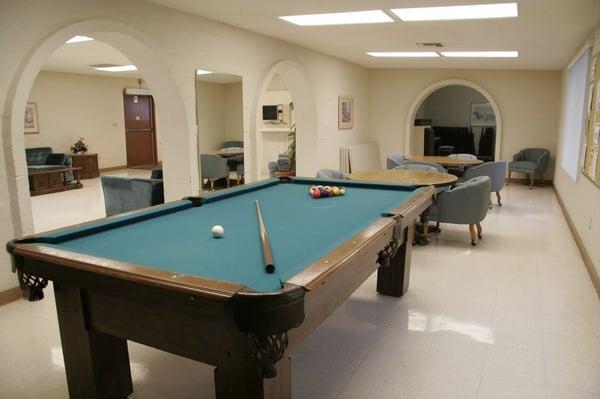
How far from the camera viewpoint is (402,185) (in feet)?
12.6

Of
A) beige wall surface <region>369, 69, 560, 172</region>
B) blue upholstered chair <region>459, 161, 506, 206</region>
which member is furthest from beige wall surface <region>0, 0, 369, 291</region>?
beige wall surface <region>369, 69, 560, 172</region>

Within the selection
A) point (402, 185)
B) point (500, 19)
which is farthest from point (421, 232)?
point (500, 19)

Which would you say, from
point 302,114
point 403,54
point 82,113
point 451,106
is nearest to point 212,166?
point 302,114

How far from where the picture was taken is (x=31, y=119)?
10.1 m

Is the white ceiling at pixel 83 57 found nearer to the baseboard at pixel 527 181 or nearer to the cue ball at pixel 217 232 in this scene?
the cue ball at pixel 217 232

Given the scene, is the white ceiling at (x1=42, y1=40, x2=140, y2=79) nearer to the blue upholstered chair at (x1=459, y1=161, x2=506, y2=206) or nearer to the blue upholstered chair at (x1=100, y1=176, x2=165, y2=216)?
the blue upholstered chair at (x1=100, y1=176, x2=165, y2=216)

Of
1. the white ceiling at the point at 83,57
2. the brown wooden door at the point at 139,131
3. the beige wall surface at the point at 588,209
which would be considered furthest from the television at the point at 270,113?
the beige wall surface at the point at 588,209

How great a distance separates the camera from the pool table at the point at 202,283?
159 cm

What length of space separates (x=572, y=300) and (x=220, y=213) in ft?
9.44

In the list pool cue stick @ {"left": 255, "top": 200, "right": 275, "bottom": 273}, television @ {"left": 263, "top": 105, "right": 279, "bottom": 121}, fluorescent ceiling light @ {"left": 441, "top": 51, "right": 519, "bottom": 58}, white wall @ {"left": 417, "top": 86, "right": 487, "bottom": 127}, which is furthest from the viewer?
white wall @ {"left": 417, "top": 86, "right": 487, "bottom": 127}

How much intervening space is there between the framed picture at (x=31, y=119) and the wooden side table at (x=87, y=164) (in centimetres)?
98

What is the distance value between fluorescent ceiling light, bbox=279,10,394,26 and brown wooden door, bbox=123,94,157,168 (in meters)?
8.95

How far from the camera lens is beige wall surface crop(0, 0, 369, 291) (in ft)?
11.2

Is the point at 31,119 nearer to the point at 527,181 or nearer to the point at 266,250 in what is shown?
the point at 266,250
